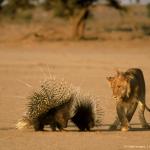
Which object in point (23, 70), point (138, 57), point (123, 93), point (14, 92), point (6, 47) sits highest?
point (123, 93)

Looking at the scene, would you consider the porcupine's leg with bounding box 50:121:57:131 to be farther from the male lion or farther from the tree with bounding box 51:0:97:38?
the tree with bounding box 51:0:97:38

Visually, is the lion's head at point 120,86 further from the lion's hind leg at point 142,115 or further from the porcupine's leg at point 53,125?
the porcupine's leg at point 53,125

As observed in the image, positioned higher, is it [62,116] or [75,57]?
[62,116]

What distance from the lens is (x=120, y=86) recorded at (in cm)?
1020

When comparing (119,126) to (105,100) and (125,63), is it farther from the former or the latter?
(125,63)

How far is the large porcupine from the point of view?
10.6m

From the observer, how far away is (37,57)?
29203 mm

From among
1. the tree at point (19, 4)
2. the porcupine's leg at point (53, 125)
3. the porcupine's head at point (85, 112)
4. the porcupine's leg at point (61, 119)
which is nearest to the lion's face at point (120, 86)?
Answer: the porcupine's head at point (85, 112)

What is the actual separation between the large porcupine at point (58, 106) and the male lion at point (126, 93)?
16.1 inches

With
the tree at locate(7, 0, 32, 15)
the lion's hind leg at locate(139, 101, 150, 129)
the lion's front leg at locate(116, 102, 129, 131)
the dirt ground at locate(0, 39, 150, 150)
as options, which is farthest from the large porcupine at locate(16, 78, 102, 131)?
the tree at locate(7, 0, 32, 15)

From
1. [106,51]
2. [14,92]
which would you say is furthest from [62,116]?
[106,51]

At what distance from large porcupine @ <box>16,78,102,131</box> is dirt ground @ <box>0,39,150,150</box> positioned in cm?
20

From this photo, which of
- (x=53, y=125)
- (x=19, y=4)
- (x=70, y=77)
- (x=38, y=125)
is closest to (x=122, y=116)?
(x=53, y=125)

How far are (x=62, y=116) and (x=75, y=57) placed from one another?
755 inches
